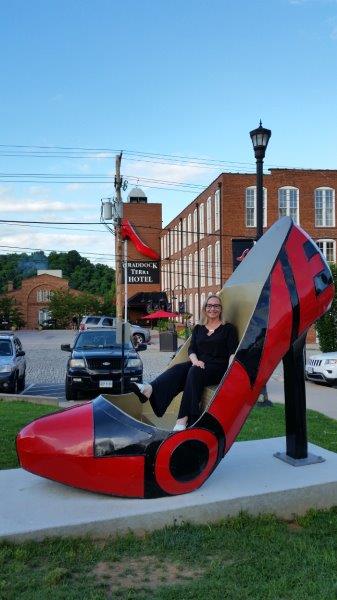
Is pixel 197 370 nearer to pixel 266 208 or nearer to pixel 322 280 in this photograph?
pixel 322 280

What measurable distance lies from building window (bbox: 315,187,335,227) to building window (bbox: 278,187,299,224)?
1.50 metres

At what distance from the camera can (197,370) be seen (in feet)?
17.5

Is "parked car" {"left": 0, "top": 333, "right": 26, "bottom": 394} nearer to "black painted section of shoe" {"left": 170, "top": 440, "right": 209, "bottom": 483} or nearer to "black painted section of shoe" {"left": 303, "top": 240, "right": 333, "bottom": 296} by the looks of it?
"black painted section of shoe" {"left": 170, "top": 440, "right": 209, "bottom": 483}

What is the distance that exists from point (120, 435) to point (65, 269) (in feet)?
332

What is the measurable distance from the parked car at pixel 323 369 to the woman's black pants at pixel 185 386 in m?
10.2

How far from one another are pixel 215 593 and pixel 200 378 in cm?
213

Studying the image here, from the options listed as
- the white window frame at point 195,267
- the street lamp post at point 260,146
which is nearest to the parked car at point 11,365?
the street lamp post at point 260,146

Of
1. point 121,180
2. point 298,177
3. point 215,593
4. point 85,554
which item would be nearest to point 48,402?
point 85,554

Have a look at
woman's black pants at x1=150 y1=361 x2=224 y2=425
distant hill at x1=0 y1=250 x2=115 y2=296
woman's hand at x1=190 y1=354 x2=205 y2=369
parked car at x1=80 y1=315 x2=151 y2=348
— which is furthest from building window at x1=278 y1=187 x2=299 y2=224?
distant hill at x1=0 y1=250 x2=115 y2=296

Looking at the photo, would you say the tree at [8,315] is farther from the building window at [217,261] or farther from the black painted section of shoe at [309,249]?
the black painted section of shoe at [309,249]

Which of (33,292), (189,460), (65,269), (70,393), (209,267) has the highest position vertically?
(65,269)

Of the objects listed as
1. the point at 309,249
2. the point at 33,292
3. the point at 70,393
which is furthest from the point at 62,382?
the point at 33,292

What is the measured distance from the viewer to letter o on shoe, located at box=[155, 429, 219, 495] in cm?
474

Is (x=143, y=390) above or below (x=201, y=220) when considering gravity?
below
